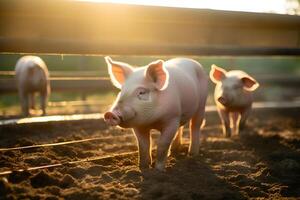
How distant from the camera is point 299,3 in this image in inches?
1018

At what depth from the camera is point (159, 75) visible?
12.9 feet

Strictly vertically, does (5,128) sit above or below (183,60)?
below

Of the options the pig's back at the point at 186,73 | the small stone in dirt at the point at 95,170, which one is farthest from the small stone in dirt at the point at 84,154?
the pig's back at the point at 186,73

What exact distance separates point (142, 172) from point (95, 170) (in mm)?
392

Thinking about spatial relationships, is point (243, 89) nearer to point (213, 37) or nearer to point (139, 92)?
point (213, 37)

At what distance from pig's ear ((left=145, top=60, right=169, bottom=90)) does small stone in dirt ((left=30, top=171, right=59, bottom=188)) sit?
44.5 inches

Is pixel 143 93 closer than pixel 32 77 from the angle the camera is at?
Yes

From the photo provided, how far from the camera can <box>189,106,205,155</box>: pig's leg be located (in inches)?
199

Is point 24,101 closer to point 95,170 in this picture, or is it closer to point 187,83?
point 187,83

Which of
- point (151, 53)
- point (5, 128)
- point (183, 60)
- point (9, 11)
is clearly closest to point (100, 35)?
point (151, 53)

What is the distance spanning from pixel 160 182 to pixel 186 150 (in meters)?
1.77

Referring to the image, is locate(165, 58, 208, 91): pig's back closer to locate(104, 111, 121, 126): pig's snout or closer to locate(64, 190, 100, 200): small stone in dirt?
locate(104, 111, 121, 126): pig's snout

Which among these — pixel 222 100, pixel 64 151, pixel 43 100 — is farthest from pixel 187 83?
pixel 43 100

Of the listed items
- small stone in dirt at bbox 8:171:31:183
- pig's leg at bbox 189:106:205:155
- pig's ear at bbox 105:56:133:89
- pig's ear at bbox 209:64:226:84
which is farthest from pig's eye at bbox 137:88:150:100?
pig's ear at bbox 209:64:226:84
